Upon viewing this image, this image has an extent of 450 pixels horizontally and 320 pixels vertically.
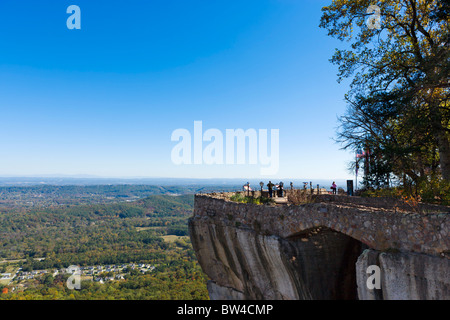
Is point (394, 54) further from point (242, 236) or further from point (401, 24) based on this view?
point (242, 236)

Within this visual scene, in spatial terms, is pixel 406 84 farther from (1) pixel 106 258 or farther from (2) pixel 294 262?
(1) pixel 106 258

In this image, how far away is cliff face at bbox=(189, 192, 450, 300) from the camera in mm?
7832

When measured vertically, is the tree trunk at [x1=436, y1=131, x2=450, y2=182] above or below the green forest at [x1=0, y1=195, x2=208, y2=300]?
above

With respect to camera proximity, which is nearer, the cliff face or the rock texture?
the rock texture

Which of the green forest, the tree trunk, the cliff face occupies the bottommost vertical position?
the green forest

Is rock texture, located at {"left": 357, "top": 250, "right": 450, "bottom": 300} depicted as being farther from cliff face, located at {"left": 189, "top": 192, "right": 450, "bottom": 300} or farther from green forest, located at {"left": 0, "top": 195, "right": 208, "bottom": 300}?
green forest, located at {"left": 0, "top": 195, "right": 208, "bottom": 300}

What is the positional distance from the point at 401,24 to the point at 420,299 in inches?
721

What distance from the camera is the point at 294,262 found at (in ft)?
35.4

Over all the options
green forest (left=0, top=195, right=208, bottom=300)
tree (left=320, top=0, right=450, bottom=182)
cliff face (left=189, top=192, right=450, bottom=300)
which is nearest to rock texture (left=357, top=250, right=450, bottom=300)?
cliff face (left=189, top=192, right=450, bottom=300)

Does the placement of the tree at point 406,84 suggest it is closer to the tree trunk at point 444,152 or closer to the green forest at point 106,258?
the tree trunk at point 444,152

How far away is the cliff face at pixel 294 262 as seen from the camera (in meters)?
7.83

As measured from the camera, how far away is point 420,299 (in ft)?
25.3
